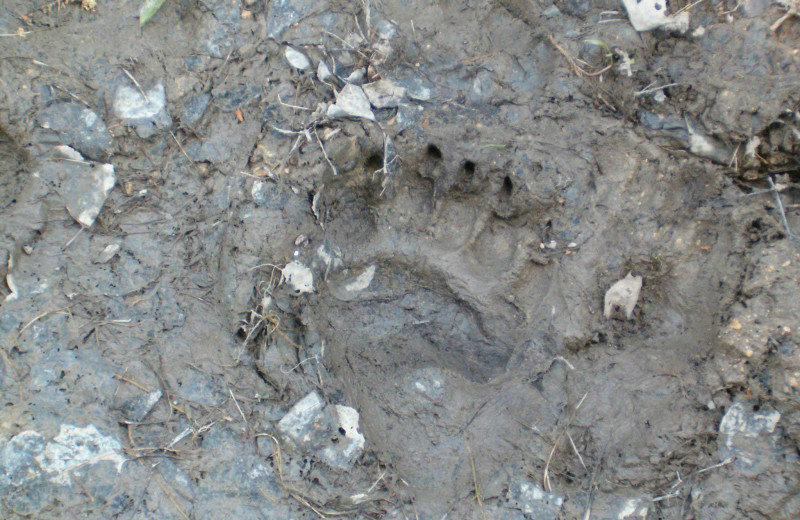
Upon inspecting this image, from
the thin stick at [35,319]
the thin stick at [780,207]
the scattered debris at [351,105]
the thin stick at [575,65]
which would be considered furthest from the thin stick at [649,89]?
the thin stick at [35,319]

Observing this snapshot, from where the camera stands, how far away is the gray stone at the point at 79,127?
211cm

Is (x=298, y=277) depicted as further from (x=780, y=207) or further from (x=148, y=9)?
(x=780, y=207)

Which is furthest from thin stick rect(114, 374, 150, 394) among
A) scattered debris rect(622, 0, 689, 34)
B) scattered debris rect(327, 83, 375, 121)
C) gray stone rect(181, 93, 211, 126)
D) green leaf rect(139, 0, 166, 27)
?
scattered debris rect(622, 0, 689, 34)

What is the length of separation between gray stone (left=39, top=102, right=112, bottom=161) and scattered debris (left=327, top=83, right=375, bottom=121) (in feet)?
2.69

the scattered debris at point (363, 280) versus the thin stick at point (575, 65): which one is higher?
the thin stick at point (575, 65)

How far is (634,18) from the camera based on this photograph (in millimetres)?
2174

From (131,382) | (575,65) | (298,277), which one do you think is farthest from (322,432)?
(575,65)

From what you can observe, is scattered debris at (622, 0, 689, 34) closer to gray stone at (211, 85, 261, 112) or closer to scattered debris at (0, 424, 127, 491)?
gray stone at (211, 85, 261, 112)

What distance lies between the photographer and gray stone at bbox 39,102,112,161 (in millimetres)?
2105

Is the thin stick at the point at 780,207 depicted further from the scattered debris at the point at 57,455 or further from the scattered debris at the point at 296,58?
the scattered debris at the point at 57,455

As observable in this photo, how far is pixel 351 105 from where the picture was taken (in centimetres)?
219

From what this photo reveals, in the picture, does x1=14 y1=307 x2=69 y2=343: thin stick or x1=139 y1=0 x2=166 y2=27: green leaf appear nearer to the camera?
x1=14 y1=307 x2=69 y2=343: thin stick

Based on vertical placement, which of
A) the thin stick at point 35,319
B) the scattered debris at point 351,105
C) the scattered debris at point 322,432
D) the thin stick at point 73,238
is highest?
the scattered debris at point 351,105

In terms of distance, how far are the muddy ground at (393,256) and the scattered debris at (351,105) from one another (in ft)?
0.11
